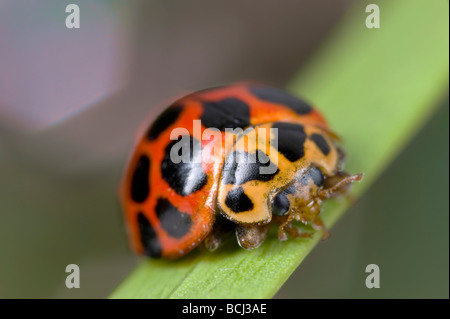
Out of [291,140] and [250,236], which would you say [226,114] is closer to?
[291,140]

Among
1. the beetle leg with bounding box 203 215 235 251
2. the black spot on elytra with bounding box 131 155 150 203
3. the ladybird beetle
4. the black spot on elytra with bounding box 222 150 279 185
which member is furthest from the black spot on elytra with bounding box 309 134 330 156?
the black spot on elytra with bounding box 131 155 150 203

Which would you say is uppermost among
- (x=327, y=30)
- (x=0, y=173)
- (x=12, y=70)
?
(x=327, y=30)

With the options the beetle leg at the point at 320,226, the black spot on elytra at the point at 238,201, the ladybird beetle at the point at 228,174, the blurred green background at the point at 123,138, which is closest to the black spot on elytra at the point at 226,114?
the ladybird beetle at the point at 228,174

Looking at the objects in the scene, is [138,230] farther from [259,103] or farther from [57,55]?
[57,55]

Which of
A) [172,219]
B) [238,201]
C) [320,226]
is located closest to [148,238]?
[172,219]

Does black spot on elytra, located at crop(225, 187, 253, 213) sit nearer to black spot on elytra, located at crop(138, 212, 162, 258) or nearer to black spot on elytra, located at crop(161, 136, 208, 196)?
black spot on elytra, located at crop(161, 136, 208, 196)
